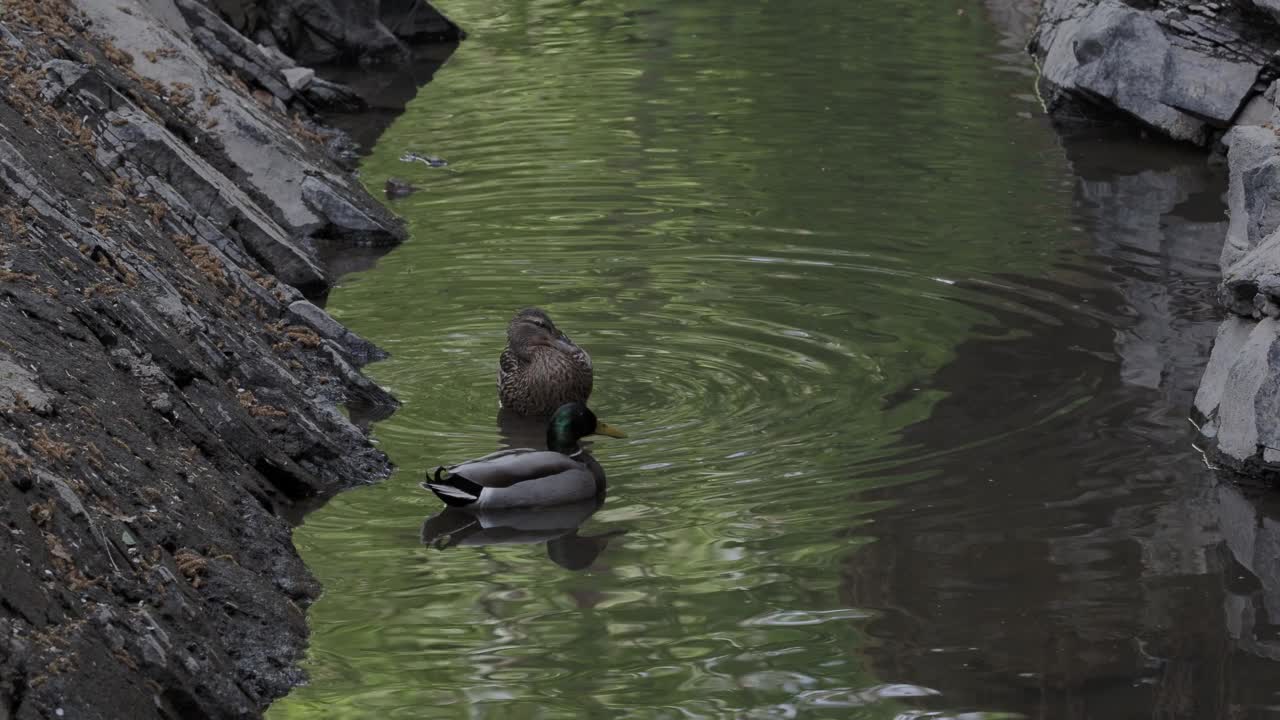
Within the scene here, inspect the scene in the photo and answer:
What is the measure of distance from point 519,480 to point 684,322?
334 cm

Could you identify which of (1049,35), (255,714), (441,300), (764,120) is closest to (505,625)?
(255,714)

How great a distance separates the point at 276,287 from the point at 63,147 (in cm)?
177

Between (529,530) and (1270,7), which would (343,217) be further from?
(1270,7)

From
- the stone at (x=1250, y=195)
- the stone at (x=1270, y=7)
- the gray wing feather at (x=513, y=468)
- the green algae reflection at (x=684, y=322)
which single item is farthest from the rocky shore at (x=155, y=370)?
the stone at (x=1270, y=7)

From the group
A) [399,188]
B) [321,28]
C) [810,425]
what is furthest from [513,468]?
[321,28]

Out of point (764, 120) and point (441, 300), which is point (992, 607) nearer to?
point (441, 300)

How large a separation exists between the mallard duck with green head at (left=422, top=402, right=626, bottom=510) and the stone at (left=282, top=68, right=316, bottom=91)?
39.5 ft

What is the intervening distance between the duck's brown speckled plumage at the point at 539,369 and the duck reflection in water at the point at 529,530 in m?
1.48

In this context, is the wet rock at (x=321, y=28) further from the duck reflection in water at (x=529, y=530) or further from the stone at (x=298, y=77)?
the duck reflection in water at (x=529, y=530)

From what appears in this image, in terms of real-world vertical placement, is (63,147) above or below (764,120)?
above

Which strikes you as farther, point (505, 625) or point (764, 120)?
point (764, 120)

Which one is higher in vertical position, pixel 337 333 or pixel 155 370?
pixel 155 370

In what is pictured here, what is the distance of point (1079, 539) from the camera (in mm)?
9258

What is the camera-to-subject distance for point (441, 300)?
46.3 feet
